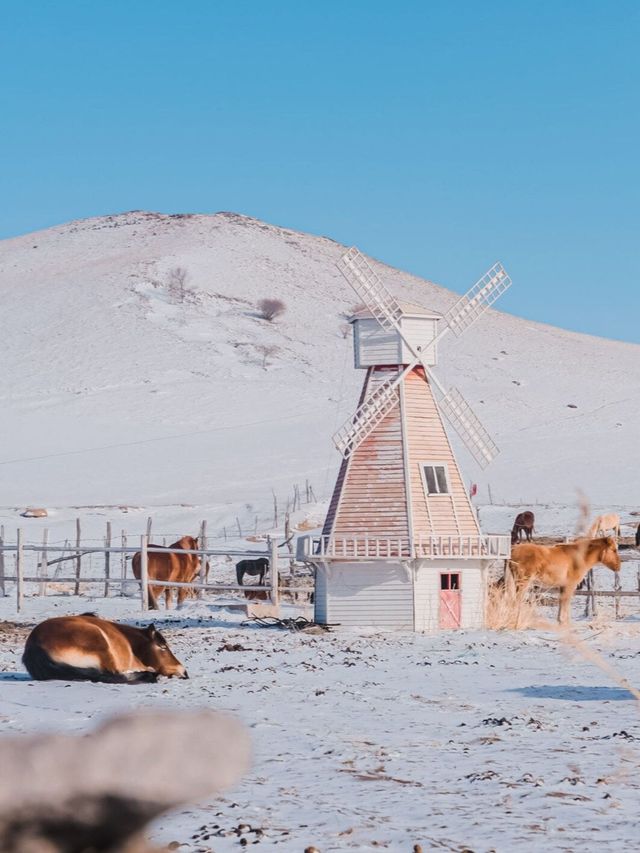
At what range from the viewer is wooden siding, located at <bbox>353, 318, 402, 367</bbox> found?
26.1m

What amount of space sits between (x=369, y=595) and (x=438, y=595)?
1279mm

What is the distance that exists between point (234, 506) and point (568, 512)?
46.5 ft

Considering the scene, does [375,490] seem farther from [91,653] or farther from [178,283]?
[178,283]

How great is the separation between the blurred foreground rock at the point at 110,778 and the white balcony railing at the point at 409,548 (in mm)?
22866

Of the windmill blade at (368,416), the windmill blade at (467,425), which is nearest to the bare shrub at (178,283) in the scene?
Answer: the windmill blade at (467,425)

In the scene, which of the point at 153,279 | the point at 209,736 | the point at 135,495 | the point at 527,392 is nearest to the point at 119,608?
the point at 209,736

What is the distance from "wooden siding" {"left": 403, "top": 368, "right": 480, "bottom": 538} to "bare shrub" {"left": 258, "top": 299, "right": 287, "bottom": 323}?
80.2 metres

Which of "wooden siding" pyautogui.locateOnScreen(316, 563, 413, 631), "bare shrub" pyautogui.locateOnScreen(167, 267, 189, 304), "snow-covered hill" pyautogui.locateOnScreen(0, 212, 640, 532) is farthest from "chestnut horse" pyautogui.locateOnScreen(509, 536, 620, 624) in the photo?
"bare shrub" pyautogui.locateOnScreen(167, 267, 189, 304)

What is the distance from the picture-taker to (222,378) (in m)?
88.2

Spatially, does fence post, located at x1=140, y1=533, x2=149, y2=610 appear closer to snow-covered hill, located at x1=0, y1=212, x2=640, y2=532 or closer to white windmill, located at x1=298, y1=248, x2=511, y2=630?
white windmill, located at x1=298, y1=248, x2=511, y2=630

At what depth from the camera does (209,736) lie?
131 centimetres

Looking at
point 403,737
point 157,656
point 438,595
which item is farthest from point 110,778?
point 438,595

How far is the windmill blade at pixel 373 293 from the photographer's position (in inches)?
1028

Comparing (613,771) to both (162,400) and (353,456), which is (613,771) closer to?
(353,456)
